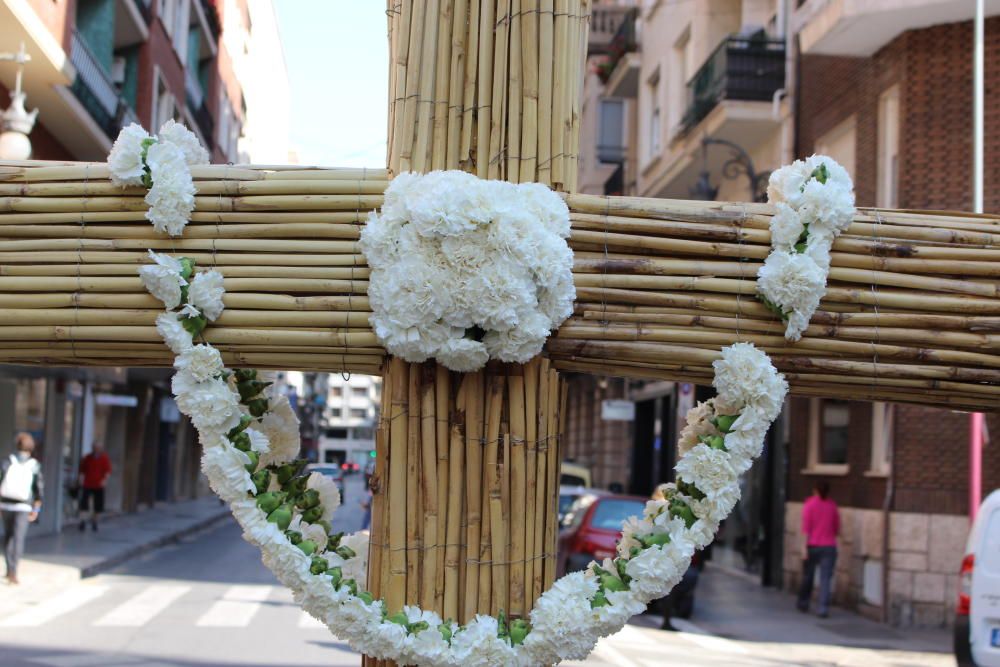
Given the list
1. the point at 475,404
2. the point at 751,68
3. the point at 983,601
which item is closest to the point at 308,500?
the point at 475,404

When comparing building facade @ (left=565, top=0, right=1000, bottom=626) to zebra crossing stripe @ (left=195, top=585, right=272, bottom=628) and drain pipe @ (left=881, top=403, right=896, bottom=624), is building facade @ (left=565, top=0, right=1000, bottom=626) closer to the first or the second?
drain pipe @ (left=881, top=403, right=896, bottom=624)

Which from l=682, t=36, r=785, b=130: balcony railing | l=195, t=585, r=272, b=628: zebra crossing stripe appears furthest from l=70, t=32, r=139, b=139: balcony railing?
l=682, t=36, r=785, b=130: balcony railing

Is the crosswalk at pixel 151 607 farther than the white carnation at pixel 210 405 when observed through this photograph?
Yes

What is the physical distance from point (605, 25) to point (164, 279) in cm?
3400

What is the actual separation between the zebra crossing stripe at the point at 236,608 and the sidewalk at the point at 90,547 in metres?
1.98

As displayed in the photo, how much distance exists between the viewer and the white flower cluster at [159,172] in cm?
189

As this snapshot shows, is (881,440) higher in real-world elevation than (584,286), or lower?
lower

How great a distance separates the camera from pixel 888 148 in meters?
17.2

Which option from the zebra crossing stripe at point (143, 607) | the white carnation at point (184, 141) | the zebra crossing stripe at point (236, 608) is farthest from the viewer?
the zebra crossing stripe at point (236, 608)

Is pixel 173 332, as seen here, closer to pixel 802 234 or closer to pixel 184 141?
pixel 184 141

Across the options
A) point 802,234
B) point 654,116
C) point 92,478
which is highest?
point 654,116

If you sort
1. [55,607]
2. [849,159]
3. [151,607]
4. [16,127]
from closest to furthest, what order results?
[55,607], [151,607], [16,127], [849,159]

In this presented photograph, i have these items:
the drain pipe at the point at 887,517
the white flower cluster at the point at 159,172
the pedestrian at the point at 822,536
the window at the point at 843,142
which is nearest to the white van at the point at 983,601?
the drain pipe at the point at 887,517

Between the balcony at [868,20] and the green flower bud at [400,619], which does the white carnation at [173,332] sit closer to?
the green flower bud at [400,619]
